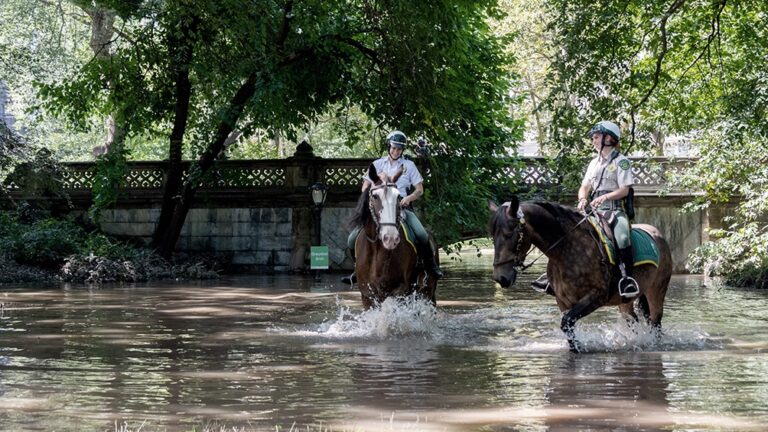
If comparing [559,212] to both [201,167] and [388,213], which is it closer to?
[388,213]

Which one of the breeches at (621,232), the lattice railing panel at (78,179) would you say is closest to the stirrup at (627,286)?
the breeches at (621,232)

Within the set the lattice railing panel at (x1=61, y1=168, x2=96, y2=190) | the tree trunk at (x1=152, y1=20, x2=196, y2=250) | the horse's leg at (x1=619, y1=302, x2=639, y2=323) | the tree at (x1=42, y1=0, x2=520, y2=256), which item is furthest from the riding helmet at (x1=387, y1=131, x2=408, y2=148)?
the lattice railing panel at (x1=61, y1=168, x2=96, y2=190)

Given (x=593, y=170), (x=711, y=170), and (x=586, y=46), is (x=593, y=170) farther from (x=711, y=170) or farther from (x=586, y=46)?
Result: (x=711, y=170)

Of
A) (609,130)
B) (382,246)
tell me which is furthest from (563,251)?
(382,246)

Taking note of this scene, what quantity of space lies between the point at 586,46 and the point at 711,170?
9.56 meters

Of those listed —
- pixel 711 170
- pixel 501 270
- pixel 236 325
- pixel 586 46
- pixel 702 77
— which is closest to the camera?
pixel 501 270

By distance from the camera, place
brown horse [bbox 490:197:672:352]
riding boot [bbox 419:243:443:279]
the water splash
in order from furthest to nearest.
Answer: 1. riding boot [bbox 419:243:443:279]
2. the water splash
3. brown horse [bbox 490:197:672:352]

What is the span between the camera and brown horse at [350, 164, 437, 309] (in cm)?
1286

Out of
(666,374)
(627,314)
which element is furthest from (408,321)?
(666,374)

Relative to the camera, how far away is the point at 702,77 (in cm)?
2202

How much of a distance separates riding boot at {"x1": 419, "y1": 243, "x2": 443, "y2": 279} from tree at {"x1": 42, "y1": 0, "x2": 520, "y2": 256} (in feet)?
24.7

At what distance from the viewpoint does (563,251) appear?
38.2ft

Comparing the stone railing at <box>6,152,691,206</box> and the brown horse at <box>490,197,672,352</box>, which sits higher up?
the stone railing at <box>6,152,691,206</box>

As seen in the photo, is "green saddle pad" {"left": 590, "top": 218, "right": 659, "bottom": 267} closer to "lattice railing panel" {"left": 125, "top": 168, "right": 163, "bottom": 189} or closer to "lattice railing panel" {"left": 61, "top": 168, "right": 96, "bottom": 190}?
"lattice railing panel" {"left": 125, "top": 168, "right": 163, "bottom": 189}
